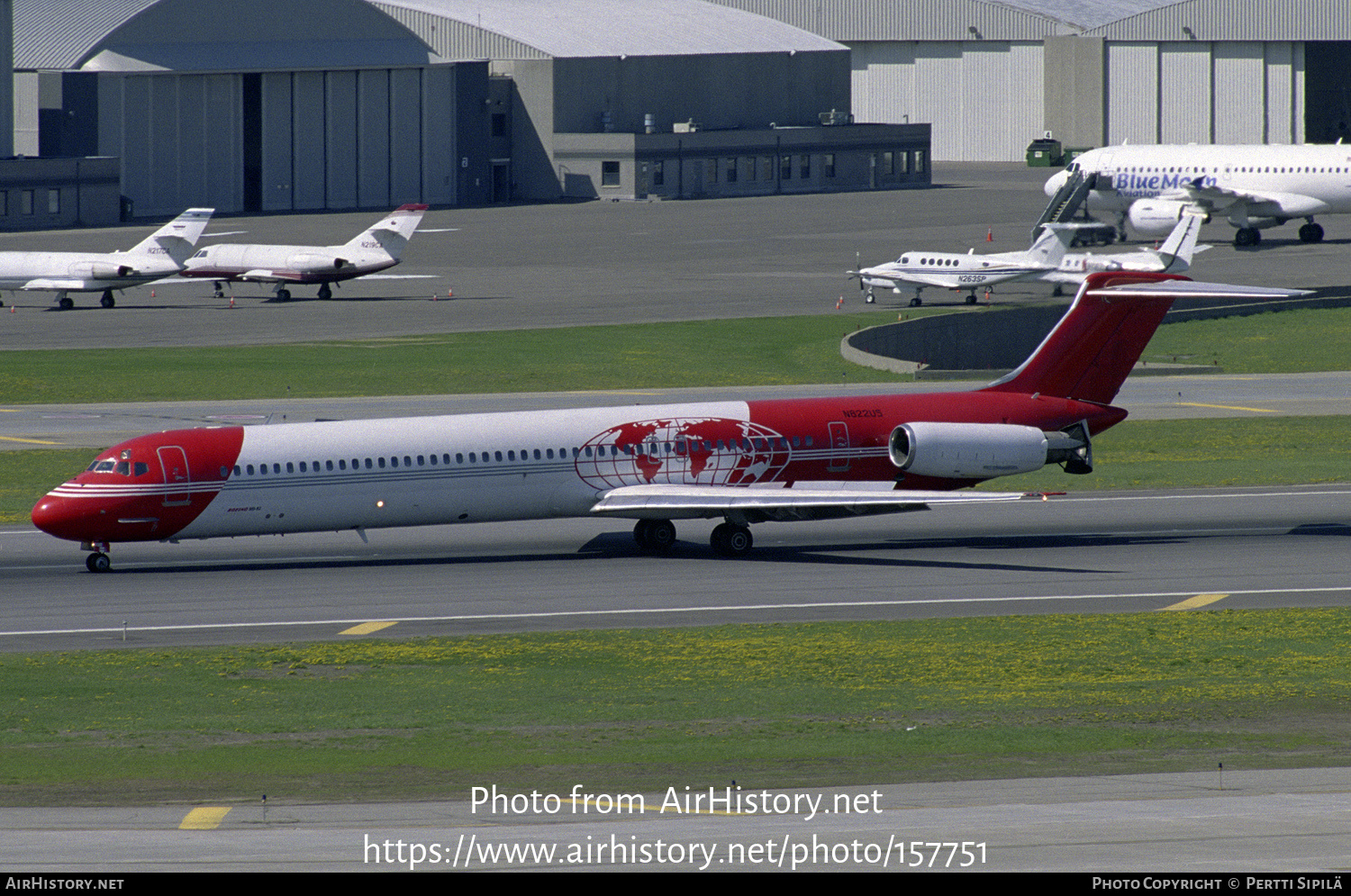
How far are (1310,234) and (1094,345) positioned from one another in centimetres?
7346

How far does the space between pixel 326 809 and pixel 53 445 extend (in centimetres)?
3573

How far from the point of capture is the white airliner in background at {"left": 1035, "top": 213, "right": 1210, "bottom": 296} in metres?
83.8

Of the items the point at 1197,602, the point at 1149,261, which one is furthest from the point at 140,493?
the point at 1149,261

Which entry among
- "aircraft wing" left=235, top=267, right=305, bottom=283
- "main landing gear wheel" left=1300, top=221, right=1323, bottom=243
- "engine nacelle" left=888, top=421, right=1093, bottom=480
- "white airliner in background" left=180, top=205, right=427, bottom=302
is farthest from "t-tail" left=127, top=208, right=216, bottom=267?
"main landing gear wheel" left=1300, top=221, right=1323, bottom=243

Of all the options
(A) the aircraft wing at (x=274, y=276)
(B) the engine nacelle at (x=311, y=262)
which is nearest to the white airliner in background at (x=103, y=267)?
(A) the aircraft wing at (x=274, y=276)

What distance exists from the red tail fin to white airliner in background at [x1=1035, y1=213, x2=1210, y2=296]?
40.4 m

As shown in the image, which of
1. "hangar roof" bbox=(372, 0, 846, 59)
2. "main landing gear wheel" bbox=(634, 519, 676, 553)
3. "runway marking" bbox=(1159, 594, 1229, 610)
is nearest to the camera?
"runway marking" bbox=(1159, 594, 1229, 610)

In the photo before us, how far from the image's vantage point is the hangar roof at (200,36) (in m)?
126

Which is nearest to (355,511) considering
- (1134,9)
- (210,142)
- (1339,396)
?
(1339,396)

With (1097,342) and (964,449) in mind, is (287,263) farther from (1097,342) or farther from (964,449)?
(964,449)

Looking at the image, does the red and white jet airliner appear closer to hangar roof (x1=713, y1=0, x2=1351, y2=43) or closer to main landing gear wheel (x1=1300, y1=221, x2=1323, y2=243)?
main landing gear wheel (x1=1300, y1=221, x2=1323, y2=243)

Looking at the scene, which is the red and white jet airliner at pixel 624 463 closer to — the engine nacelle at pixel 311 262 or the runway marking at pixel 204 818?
the runway marking at pixel 204 818
